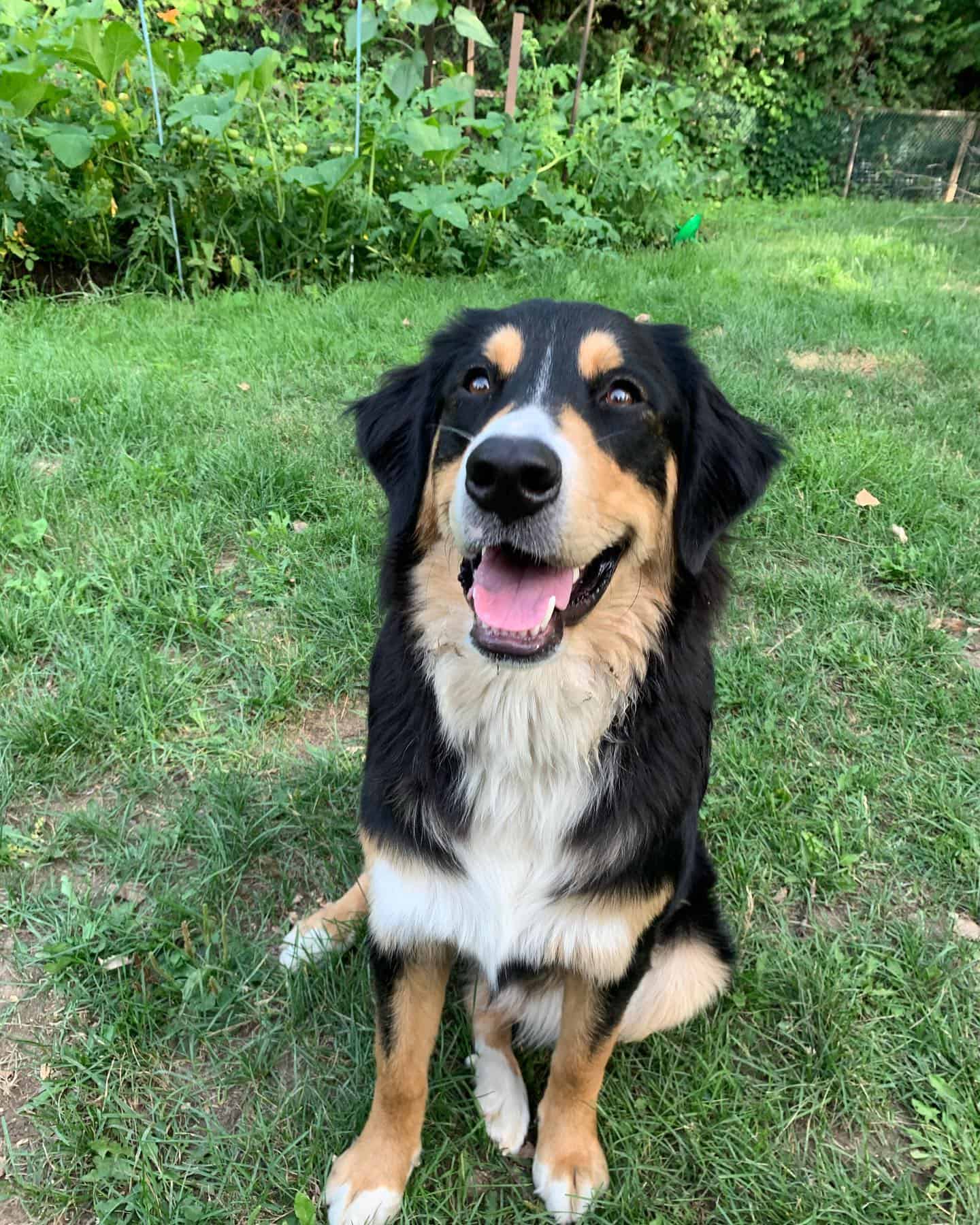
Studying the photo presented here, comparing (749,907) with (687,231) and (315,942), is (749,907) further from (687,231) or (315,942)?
(687,231)

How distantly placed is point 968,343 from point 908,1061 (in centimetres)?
591

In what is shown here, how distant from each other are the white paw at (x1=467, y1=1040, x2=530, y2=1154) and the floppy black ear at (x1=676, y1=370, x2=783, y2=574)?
1.28m

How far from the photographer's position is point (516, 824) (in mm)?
1752

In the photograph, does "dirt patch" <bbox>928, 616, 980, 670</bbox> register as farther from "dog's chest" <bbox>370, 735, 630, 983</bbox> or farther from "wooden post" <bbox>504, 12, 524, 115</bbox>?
"wooden post" <bbox>504, 12, 524, 115</bbox>

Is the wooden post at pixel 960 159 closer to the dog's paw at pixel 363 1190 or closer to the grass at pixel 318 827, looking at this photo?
the grass at pixel 318 827

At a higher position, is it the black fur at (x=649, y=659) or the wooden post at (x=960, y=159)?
the wooden post at (x=960, y=159)

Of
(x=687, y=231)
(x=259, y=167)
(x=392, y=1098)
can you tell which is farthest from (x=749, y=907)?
(x=687, y=231)

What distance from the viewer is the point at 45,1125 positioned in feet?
5.76

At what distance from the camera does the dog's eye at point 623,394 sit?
1.84m

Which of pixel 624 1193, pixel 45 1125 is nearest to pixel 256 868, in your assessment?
pixel 45 1125

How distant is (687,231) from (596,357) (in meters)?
8.46

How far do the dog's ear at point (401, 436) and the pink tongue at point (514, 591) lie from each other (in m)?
0.30

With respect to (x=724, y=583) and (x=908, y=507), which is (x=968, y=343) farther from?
(x=724, y=583)

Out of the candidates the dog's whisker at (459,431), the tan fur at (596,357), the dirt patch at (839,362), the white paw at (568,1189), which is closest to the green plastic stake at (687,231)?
the dirt patch at (839,362)
